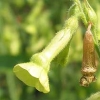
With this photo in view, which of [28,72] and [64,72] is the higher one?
[64,72]

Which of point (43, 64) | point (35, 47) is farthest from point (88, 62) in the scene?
point (35, 47)

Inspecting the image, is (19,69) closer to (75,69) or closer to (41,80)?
(41,80)

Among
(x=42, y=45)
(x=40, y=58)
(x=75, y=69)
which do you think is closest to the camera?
(x=40, y=58)

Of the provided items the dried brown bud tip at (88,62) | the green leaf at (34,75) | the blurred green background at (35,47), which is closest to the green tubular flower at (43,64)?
the green leaf at (34,75)

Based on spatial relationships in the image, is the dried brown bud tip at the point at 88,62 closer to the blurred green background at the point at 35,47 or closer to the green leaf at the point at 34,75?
the green leaf at the point at 34,75

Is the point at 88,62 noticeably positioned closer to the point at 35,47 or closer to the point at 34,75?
the point at 34,75

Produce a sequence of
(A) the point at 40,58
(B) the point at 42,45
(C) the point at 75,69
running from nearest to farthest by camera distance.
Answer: (A) the point at 40,58 < (C) the point at 75,69 < (B) the point at 42,45

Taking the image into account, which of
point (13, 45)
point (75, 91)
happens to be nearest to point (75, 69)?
point (75, 91)

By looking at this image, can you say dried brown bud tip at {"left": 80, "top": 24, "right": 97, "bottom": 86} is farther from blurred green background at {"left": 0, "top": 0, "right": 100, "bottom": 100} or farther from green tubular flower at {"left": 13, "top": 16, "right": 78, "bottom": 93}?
blurred green background at {"left": 0, "top": 0, "right": 100, "bottom": 100}
